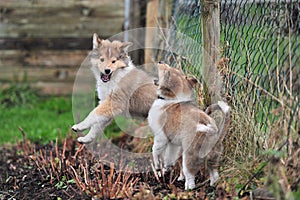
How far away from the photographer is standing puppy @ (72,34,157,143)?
15.3 ft

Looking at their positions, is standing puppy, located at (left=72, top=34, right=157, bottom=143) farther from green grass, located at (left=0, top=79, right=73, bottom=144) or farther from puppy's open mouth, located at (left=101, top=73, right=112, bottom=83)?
green grass, located at (left=0, top=79, right=73, bottom=144)

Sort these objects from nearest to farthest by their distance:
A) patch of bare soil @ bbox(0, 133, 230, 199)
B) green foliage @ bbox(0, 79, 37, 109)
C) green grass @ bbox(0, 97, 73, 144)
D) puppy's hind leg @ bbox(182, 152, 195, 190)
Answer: patch of bare soil @ bbox(0, 133, 230, 199) < puppy's hind leg @ bbox(182, 152, 195, 190) < green grass @ bbox(0, 97, 73, 144) < green foliage @ bbox(0, 79, 37, 109)

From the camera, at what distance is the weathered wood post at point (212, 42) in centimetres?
450

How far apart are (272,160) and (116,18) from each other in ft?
20.8

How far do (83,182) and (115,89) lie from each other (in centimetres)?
83

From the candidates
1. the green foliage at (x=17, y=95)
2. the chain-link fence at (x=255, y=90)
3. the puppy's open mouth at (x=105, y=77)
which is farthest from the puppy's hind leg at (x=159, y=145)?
the green foliage at (x=17, y=95)

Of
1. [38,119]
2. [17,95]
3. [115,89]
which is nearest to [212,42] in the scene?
[115,89]

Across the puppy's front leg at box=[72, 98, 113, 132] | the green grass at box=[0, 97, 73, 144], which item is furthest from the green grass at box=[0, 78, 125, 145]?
the puppy's front leg at box=[72, 98, 113, 132]

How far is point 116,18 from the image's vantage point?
9.35m

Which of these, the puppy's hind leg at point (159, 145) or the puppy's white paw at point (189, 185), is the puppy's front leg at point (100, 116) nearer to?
the puppy's hind leg at point (159, 145)

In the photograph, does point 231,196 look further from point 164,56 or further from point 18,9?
point 18,9

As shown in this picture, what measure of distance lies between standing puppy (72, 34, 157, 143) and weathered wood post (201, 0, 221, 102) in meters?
0.50

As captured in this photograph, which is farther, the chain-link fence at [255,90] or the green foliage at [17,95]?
the green foliage at [17,95]

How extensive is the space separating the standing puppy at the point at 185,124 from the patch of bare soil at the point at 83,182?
185 millimetres
